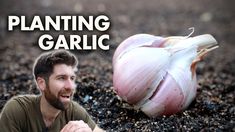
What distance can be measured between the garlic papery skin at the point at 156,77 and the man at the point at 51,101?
7.6 inches

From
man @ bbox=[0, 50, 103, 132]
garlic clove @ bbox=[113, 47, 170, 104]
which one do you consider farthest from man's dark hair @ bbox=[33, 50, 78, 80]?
garlic clove @ bbox=[113, 47, 170, 104]

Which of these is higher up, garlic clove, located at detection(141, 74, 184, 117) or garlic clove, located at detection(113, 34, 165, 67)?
garlic clove, located at detection(113, 34, 165, 67)

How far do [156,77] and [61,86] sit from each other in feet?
1.14

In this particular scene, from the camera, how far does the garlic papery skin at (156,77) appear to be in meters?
2.01

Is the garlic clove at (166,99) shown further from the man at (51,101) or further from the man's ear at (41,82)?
the man's ear at (41,82)

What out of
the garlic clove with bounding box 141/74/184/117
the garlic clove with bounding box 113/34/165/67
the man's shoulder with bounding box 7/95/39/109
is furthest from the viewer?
the garlic clove with bounding box 113/34/165/67

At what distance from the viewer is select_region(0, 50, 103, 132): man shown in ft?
6.20

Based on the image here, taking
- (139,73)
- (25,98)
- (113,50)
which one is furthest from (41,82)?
(113,50)

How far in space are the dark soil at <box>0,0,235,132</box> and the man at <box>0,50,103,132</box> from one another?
0.19 metres

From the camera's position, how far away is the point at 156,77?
201 centimetres

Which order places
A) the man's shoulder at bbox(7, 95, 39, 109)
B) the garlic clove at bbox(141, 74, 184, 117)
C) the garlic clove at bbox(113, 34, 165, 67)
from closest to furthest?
the man's shoulder at bbox(7, 95, 39, 109) → the garlic clove at bbox(141, 74, 184, 117) → the garlic clove at bbox(113, 34, 165, 67)

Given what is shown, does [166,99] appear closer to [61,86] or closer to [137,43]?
[137,43]

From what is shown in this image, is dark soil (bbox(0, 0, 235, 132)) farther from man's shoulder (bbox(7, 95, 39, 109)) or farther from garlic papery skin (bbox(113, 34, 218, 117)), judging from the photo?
man's shoulder (bbox(7, 95, 39, 109))

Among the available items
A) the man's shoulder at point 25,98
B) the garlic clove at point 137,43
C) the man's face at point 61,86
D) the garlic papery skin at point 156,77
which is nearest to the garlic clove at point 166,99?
the garlic papery skin at point 156,77
